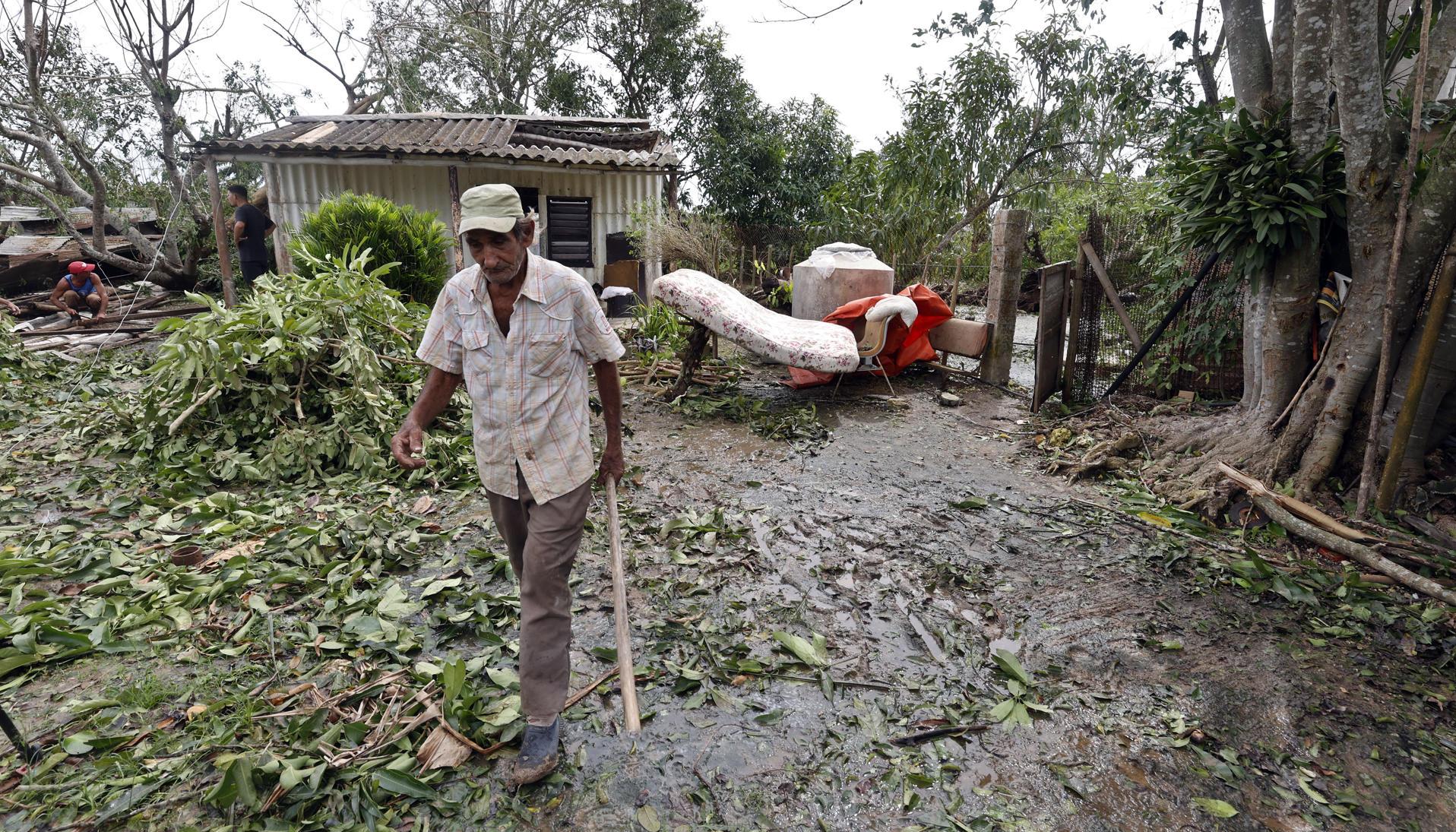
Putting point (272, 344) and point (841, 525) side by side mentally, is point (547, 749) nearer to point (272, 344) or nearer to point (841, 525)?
point (841, 525)

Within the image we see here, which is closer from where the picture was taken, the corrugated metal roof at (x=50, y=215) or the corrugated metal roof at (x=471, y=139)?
the corrugated metal roof at (x=471, y=139)

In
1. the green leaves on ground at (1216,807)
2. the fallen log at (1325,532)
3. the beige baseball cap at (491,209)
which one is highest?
the beige baseball cap at (491,209)

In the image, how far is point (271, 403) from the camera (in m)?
4.98

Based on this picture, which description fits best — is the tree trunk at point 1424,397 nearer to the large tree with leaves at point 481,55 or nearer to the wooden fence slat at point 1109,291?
the wooden fence slat at point 1109,291

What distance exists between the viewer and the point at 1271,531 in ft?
12.9

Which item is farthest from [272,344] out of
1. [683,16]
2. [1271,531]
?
[683,16]

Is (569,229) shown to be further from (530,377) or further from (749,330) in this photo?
(530,377)

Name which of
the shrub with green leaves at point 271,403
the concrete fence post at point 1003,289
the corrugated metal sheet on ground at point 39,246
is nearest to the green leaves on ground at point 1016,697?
the shrub with green leaves at point 271,403

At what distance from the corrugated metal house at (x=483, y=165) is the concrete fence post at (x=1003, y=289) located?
5697mm

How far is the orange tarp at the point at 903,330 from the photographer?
7.49m

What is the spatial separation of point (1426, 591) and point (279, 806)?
4557mm

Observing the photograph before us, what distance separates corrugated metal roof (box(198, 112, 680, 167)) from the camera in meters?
10.3

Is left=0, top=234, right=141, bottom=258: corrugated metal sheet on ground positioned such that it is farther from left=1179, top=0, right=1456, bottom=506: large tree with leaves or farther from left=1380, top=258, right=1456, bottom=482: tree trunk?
left=1380, top=258, right=1456, bottom=482: tree trunk

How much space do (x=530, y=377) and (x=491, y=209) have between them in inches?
20.5
